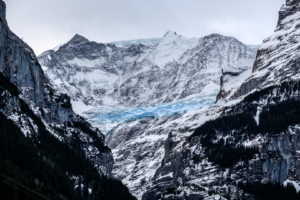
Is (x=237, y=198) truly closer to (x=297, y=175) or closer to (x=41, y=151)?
(x=297, y=175)

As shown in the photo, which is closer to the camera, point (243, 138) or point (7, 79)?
point (7, 79)

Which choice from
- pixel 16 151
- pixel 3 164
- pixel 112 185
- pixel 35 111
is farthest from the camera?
pixel 35 111

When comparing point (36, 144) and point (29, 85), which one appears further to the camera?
point (29, 85)

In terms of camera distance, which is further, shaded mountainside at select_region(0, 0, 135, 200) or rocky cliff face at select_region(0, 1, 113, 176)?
rocky cliff face at select_region(0, 1, 113, 176)

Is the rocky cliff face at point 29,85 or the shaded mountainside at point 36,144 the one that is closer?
the shaded mountainside at point 36,144

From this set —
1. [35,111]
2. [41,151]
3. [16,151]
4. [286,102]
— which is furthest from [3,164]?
[286,102]

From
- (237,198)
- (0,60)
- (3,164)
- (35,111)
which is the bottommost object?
(237,198)

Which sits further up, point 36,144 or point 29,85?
point 29,85

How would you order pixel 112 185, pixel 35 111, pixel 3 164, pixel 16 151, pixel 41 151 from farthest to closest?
1. pixel 35 111
2. pixel 112 185
3. pixel 41 151
4. pixel 16 151
5. pixel 3 164
